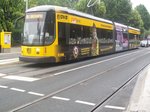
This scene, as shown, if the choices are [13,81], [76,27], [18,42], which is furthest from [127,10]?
[13,81]

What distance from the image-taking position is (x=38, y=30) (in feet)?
62.8

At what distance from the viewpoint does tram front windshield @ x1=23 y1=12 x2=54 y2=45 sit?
19.1 meters

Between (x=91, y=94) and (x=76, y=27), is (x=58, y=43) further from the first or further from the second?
(x=91, y=94)

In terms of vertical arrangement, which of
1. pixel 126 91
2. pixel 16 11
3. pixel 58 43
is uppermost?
pixel 16 11

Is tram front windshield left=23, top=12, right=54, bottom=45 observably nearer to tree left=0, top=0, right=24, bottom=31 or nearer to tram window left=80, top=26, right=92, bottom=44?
tram window left=80, top=26, right=92, bottom=44

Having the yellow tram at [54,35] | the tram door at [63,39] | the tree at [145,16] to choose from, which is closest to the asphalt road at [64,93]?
the yellow tram at [54,35]

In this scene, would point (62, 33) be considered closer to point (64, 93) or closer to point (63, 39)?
point (63, 39)

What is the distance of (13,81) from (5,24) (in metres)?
29.6

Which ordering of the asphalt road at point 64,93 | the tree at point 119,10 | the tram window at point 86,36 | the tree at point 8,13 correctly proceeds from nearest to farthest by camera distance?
Answer: 1. the asphalt road at point 64,93
2. the tram window at point 86,36
3. the tree at point 8,13
4. the tree at point 119,10

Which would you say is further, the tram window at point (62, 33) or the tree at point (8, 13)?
the tree at point (8, 13)

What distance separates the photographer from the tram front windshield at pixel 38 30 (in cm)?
1906

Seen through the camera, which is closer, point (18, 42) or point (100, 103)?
point (100, 103)

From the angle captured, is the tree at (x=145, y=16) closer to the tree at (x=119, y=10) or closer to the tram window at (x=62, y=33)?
the tree at (x=119, y=10)

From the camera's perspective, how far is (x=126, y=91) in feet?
38.7
